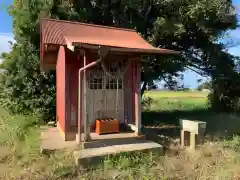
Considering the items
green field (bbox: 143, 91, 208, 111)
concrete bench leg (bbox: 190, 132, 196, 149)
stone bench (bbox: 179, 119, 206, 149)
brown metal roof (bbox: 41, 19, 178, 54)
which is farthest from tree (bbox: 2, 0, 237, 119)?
concrete bench leg (bbox: 190, 132, 196, 149)

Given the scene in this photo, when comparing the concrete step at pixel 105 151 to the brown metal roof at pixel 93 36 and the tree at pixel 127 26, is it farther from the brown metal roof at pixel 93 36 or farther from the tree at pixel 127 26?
the tree at pixel 127 26

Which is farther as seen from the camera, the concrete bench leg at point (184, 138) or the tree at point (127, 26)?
the tree at point (127, 26)

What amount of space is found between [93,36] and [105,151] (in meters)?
3.60

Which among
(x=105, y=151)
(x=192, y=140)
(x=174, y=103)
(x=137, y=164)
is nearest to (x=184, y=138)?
(x=192, y=140)

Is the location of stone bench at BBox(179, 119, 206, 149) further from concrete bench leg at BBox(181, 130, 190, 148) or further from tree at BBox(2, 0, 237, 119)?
tree at BBox(2, 0, 237, 119)

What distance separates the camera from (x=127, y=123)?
339 inches

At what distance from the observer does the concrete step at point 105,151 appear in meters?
5.98

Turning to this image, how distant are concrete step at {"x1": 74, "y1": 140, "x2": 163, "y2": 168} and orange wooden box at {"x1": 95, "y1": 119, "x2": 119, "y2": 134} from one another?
85 cm

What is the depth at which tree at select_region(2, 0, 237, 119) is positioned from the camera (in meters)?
11.8

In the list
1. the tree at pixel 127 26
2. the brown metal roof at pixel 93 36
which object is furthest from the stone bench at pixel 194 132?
the tree at pixel 127 26

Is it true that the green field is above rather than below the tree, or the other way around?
below

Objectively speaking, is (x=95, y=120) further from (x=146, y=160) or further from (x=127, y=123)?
(x=146, y=160)

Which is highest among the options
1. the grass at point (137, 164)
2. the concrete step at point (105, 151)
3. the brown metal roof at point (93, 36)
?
the brown metal roof at point (93, 36)

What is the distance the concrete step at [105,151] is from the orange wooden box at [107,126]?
847 millimetres
